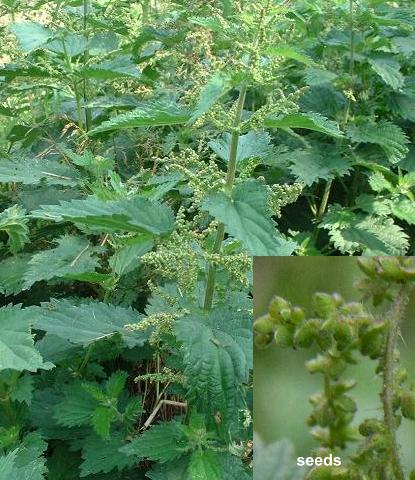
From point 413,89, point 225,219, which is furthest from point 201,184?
point 413,89

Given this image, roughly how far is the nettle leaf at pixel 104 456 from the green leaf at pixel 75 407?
0.19 feet

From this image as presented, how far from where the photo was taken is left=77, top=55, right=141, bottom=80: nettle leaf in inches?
100

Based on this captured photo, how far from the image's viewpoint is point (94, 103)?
2.73 meters

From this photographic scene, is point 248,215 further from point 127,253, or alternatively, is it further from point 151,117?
point 127,253

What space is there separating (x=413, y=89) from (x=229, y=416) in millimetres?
1924

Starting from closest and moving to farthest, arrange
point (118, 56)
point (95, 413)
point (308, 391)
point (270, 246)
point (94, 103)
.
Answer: point (308, 391), point (270, 246), point (95, 413), point (94, 103), point (118, 56)

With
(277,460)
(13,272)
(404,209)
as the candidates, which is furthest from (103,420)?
(404,209)

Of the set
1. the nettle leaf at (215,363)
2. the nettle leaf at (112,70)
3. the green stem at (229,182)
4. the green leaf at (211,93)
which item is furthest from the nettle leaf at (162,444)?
the nettle leaf at (112,70)

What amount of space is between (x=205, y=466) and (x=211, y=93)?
2.36ft

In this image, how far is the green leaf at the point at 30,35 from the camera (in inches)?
104

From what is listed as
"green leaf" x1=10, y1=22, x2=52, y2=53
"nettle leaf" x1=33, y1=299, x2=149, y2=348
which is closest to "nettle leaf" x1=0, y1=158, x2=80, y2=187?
"green leaf" x1=10, y1=22, x2=52, y2=53

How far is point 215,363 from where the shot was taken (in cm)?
136

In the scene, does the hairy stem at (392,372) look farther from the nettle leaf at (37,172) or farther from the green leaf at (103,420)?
the nettle leaf at (37,172)

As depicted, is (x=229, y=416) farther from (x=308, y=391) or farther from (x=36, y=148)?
(x=36, y=148)
